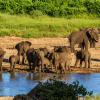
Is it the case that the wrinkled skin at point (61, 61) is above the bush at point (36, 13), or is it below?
below

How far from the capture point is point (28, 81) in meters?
19.7

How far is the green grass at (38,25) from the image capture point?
3256 cm

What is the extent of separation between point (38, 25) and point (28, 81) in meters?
15.0

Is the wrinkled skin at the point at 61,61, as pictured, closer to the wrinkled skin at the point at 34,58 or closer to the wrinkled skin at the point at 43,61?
the wrinkled skin at the point at 43,61

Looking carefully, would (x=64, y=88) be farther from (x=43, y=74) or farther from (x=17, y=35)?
(x=17, y=35)

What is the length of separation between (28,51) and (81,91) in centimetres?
849

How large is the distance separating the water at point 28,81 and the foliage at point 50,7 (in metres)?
19.2

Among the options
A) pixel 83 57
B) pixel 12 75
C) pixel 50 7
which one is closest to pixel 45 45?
pixel 83 57

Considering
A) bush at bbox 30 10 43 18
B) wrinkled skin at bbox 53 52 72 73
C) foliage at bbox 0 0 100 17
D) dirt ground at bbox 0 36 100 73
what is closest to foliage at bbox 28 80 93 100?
wrinkled skin at bbox 53 52 72 73

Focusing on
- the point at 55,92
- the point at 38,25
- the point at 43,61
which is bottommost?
the point at 55,92

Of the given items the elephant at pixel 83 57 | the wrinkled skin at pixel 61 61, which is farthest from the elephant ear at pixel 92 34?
the wrinkled skin at pixel 61 61

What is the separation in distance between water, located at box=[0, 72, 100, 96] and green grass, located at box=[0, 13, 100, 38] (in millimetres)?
11324

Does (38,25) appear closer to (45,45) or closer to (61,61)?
(45,45)

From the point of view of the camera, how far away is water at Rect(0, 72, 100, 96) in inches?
709
